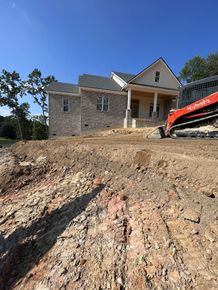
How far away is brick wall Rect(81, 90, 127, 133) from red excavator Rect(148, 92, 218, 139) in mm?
10694

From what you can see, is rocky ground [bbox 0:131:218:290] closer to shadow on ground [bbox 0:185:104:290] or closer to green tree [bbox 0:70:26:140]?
shadow on ground [bbox 0:185:104:290]

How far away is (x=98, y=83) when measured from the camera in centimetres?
1811

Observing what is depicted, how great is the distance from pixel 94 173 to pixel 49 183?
118 cm

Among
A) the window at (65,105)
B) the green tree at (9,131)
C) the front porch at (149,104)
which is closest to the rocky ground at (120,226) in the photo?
the window at (65,105)

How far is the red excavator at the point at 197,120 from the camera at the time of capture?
223 inches

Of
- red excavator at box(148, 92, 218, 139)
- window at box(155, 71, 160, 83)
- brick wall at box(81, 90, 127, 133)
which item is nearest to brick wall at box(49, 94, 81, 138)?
brick wall at box(81, 90, 127, 133)

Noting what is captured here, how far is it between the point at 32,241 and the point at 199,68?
1367 inches

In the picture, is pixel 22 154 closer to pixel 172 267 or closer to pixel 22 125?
pixel 172 267

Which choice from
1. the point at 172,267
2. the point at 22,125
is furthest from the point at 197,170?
the point at 22,125

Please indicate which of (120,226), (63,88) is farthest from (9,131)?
(120,226)

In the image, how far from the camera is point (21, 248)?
312cm

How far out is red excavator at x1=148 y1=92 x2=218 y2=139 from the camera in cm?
565

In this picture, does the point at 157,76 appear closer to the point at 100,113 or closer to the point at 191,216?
the point at 100,113

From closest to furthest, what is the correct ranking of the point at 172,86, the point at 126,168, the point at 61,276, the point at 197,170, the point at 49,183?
the point at 61,276 < the point at 197,170 < the point at 126,168 < the point at 49,183 < the point at 172,86
